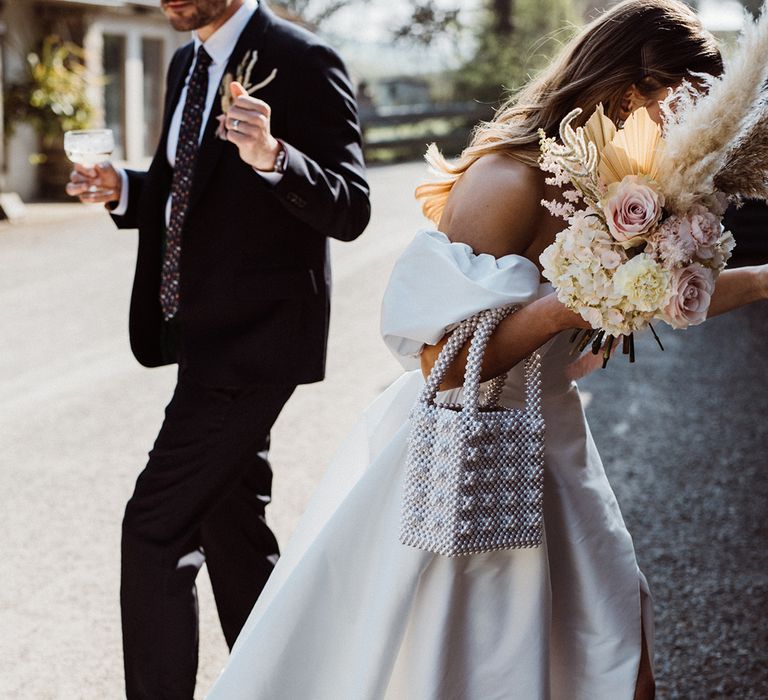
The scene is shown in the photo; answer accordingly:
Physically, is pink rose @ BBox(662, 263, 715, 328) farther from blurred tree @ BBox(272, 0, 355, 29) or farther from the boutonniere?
blurred tree @ BBox(272, 0, 355, 29)

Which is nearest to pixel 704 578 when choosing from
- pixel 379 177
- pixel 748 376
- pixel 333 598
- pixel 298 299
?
pixel 298 299

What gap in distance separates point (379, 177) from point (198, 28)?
20466 millimetres

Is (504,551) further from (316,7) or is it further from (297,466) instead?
(316,7)

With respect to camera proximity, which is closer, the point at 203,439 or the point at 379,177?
the point at 203,439

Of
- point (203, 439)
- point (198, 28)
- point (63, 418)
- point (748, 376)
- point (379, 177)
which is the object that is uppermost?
point (198, 28)

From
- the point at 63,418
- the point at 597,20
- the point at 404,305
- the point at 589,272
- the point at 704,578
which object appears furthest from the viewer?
the point at 63,418

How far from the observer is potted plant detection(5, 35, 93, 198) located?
18.0m

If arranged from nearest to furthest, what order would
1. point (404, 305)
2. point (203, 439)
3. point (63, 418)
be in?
point (404, 305), point (203, 439), point (63, 418)

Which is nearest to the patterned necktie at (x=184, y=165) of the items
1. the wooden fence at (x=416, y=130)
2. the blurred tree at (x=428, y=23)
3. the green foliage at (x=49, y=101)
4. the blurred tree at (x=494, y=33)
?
the green foliage at (x=49, y=101)

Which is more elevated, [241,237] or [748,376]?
[241,237]

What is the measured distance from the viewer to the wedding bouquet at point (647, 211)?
1.97m

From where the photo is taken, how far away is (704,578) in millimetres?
4668

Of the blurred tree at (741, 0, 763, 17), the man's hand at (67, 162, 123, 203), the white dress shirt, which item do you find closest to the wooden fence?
the blurred tree at (741, 0, 763, 17)

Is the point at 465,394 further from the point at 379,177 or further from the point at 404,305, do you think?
the point at 379,177
